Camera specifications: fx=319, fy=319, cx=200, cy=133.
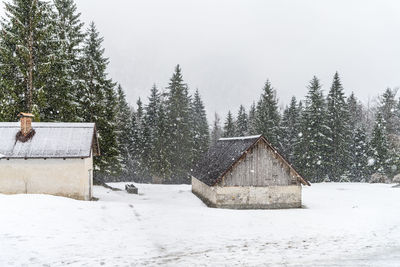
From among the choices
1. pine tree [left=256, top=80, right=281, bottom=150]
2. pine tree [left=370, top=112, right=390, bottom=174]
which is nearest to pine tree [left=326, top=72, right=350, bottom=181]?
pine tree [left=370, top=112, right=390, bottom=174]

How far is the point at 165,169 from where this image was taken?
49000 millimetres

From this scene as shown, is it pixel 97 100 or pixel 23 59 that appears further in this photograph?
pixel 97 100

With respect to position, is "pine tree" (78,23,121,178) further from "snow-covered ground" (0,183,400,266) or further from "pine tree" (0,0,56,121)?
"snow-covered ground" (0,183,400,266)

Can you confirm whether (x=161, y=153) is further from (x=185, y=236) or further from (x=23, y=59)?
(x=185, y=236)

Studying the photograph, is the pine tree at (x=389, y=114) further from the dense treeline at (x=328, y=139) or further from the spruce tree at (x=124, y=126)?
the spruce tree at (x=124, y=126)

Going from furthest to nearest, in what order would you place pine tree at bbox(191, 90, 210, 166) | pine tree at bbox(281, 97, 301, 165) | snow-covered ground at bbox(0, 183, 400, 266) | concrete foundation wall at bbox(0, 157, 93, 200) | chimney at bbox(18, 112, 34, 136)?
1. pine tree at bbox(281, 97, 301, 165)
2. pine tree at bbox(191, 90, 210, 166)
3. chimney at bbox(18, 112, 34, 136)
4. concrete foundation wall at bbox(0, 157, 93, 200)
5. snow-covered ground at bbox(0, 183, 400, 266)

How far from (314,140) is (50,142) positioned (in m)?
38.1

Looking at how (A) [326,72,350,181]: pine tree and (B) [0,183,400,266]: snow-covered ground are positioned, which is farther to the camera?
(A) [326,72,350,181]: pine tree

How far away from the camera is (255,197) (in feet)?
85.1

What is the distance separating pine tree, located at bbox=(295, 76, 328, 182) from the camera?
48562 mm

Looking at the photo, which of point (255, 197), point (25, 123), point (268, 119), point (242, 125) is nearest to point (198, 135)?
point (242, 125)

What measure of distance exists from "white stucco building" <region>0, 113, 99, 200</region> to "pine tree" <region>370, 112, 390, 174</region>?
155 ft

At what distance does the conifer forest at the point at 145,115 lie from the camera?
2831 centimetres

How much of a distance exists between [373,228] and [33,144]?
22884 mm
